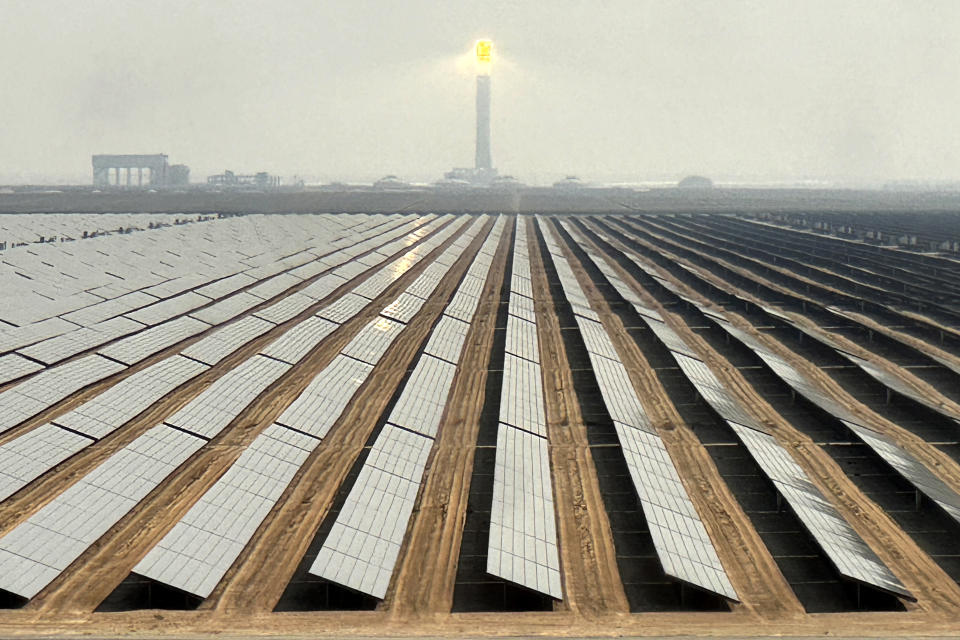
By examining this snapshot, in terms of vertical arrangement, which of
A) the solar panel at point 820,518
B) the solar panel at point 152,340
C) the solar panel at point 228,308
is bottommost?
the solar panel at point 820,518

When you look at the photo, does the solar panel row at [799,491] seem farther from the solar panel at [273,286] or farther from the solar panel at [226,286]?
the solar panel at [226,286]

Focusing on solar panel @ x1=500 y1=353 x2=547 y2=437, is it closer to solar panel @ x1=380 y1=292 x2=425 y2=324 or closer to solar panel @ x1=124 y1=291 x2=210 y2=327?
solar panel @ x1=380 y1=292 x2=425 y2=324

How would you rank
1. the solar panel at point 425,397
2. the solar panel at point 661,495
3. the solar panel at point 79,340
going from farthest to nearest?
1. the solar panel at point 79,340
2. the solar panel at point 425,397
3. the solar panel at point 661,495

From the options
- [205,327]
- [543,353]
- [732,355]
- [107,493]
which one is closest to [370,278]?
[205,327]

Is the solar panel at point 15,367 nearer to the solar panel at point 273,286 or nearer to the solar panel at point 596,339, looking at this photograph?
the solar panel at point 273,286

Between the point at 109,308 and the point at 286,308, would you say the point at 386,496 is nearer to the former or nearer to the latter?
the point at 286,308

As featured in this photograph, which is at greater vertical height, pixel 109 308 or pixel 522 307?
pixel 522 307

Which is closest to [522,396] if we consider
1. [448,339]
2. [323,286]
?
[448,339]

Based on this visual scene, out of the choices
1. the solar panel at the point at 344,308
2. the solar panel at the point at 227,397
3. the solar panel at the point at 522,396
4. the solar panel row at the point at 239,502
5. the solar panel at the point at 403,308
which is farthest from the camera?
the solar panel at the point at 403,308

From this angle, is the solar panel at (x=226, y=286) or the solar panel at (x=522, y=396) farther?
the solar panel at (x=226, y=286)

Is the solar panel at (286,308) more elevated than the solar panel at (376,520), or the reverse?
the solar panel at (286,308)

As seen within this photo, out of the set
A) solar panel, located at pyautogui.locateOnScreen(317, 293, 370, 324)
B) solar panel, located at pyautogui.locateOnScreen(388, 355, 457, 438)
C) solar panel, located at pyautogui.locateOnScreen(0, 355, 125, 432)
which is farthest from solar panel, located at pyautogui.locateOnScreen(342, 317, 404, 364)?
solar panel, located at pyautogui.locateOnScreen(0, 355, 125, 432)

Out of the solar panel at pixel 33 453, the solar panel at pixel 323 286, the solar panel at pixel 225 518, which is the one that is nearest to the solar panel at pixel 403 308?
the solar panel at pixel 323 286
